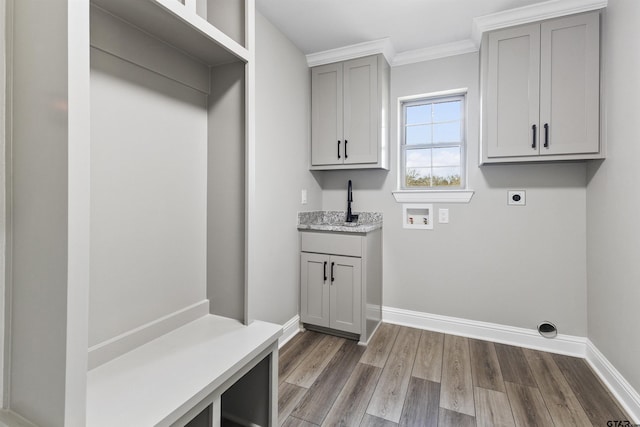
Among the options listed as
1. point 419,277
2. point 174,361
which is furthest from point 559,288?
point 174,361

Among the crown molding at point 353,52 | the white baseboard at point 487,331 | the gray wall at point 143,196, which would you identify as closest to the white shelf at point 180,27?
the gray wall at point 143,196

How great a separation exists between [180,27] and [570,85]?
96.9 inches

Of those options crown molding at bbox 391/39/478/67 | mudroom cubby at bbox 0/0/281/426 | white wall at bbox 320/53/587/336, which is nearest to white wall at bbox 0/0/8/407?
mudroom cubby at bbox 0/0/281/426

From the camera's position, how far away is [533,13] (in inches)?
82.2

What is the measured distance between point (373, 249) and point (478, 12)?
197cm

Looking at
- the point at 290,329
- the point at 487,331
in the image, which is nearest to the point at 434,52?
the point at 487,331

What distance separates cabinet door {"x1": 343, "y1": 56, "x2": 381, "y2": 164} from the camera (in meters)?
2.58

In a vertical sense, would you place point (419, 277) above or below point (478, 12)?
below

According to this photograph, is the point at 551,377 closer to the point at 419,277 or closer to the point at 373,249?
the point at 419,277

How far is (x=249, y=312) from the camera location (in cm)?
127

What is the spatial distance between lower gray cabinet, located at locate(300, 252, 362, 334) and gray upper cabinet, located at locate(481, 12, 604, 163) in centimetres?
144

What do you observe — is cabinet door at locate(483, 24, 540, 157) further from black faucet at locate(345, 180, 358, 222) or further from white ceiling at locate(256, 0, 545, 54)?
black faucet at locate(345, 180, 358, 222)

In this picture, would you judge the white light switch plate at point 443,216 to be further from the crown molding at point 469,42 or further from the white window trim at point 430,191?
the crown molding at point 469,42

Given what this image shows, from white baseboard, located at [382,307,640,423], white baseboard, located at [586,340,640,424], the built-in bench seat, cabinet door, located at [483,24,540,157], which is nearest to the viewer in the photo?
the built-in bench seat
